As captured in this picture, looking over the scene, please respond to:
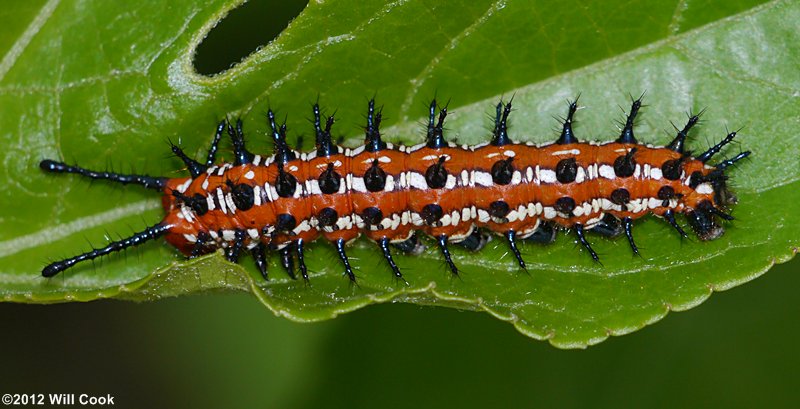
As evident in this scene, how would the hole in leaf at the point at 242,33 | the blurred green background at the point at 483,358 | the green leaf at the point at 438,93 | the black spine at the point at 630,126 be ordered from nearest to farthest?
the green leaf at the point at 438,93 → the hole in leaf at the point at 242,33 → the black spine at the point at 630,126 → the blurred green background at the point at 483,358

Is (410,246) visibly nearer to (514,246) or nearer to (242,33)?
(514,246)

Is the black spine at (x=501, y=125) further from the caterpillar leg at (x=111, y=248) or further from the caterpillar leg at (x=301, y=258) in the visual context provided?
the caterpillar leg at (x=111, y=248)

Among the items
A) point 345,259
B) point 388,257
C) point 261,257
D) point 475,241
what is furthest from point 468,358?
point 261,257

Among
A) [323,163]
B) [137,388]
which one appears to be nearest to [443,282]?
[323,163]

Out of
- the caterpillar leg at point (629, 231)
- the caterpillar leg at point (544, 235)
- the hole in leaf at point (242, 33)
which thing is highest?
the hole in leaf at point (242, 33)

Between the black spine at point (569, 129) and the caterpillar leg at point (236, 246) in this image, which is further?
the caterpillar leg at point (236, 246)

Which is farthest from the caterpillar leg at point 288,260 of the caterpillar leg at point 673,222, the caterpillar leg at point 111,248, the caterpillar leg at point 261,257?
the caterpillar leg at point 673,222

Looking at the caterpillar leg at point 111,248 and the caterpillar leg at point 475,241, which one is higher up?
the caterpillar leg at point 111,248
